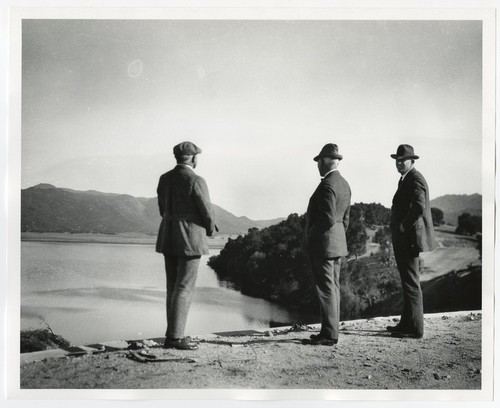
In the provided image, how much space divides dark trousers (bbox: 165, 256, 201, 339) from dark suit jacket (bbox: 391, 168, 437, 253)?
67.9 inches

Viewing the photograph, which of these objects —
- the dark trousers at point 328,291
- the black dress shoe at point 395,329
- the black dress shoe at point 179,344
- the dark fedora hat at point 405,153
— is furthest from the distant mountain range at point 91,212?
the black dress shoe at point 395,329

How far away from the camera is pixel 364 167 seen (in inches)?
220

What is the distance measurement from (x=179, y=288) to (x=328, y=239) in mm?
1272

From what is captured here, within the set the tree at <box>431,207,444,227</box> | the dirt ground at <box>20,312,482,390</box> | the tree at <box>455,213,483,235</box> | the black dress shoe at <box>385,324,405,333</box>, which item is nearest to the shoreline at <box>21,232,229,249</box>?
the dirt ground at <box>20,312,482,390</box>

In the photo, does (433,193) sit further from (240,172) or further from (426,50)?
(240,172)

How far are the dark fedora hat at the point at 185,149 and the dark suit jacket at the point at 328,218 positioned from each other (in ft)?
3.52

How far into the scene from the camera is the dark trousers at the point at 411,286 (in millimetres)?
5453

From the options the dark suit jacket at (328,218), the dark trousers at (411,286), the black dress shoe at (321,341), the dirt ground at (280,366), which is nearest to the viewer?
the dirt ground at (280,366)

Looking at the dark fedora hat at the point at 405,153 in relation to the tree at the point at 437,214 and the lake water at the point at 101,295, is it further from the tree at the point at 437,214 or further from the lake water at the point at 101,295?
the lake water at the point at 101,295

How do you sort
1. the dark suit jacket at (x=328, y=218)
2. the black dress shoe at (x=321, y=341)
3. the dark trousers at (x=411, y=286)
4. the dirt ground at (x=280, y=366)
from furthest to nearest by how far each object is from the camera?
1. the dark trousers at (x=411, y=286)
2. the black dress shoe at (x=321, y=341)
3. the dark suit jacket at (x=328, y=218)
4. the dirt ground at (x=280, y=366)

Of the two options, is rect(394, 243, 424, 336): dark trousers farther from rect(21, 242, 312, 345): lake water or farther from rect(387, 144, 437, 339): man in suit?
rect(21, 242, 312, 345): lake water
